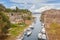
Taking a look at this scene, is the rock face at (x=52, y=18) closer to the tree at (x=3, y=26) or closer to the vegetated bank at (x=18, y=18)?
the vegetated bank at (x=18, y=18)

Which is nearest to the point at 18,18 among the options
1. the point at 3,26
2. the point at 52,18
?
the point at 52,18

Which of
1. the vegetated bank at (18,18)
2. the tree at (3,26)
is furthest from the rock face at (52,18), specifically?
the tree at (3,26)

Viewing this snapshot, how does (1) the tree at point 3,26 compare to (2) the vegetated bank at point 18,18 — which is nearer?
(1) the tree at point 3,26

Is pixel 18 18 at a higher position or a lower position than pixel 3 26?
lower

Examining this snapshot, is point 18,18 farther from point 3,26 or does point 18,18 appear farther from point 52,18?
point 3,26

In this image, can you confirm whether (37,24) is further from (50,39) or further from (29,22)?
(50,39)

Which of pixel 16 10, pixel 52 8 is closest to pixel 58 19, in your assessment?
pixel 52 8

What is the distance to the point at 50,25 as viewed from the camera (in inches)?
420

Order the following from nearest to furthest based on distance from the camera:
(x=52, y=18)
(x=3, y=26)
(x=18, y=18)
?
(x=3, y=26)
(x=52, y=18)
(x=18, y=18)

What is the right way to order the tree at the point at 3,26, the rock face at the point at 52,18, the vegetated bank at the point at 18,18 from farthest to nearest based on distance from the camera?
the rock face at the point at 52,18, the vegetated bank at the point at 18,18, the tree at the point at 3,26

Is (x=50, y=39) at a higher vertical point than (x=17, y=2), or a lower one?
lower

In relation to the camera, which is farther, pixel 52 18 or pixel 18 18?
pixel 18 18

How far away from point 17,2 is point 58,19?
306cm

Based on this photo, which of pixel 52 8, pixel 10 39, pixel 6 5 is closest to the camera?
pixel 10 39
